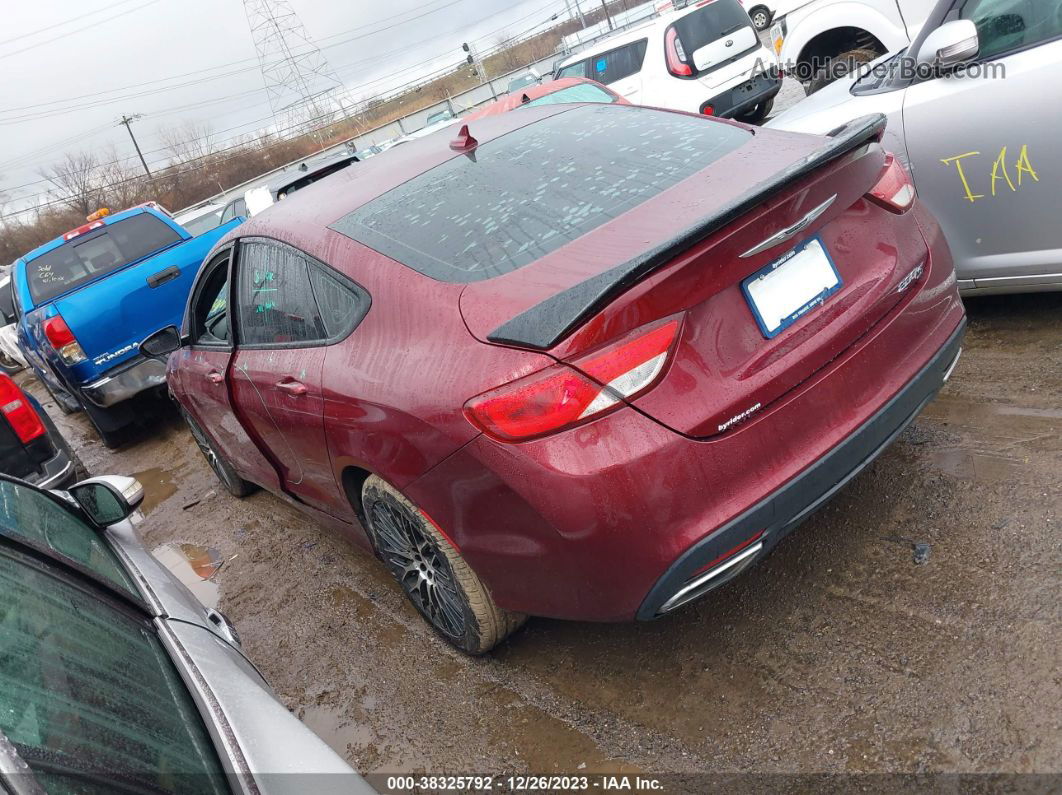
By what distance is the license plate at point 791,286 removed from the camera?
2.09 metres

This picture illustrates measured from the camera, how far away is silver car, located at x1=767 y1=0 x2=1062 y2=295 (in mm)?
3197

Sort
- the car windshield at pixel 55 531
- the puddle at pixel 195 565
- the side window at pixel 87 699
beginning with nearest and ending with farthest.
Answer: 1. the side window at pixel 87 699
2. the car windshield at pixel 55 531
3. the puddle at pixel 195 565

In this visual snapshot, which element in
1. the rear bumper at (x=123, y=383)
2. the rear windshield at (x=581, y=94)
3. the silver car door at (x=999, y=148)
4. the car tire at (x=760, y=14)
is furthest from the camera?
the car tire at (x=760, y=14)

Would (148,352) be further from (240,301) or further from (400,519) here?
(400,519)

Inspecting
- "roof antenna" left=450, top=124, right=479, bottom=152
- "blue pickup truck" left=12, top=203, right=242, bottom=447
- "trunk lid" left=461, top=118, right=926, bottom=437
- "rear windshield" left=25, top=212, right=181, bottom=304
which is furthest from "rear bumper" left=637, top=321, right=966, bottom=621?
"rear windshield" left=25, top=212, right=181, bottom=304

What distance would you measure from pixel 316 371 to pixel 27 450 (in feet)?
10.8

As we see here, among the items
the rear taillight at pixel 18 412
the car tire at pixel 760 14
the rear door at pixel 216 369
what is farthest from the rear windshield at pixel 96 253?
the car tire at pixel 760 14

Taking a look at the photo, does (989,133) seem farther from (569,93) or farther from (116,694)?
(569,93)

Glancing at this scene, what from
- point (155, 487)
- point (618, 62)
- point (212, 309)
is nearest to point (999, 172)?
point (212, 309)

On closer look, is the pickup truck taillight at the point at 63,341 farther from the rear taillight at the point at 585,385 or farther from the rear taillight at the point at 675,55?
the rear taillight at the point at 675,55

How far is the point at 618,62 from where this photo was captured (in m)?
10.3

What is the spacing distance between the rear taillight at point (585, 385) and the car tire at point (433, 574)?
645 millimetres

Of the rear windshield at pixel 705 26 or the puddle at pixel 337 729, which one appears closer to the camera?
the puddle at pixel 337 729

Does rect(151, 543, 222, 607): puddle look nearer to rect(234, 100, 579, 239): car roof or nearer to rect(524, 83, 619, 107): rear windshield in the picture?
rect(234, 100, 579, 239): car roof
